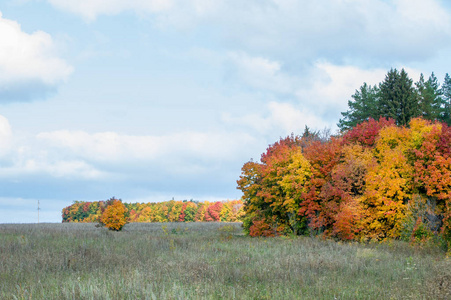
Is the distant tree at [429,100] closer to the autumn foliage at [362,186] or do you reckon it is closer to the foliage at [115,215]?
the autumn foliage at [362,186]

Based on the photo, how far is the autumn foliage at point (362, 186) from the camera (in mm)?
21312

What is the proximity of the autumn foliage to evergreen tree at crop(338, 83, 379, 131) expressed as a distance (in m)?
35.3

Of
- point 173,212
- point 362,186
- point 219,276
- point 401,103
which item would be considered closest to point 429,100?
point 401,103

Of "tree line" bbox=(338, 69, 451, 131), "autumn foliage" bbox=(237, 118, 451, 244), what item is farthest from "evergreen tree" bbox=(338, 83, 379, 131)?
"autumn foliage" bbox=(237, 118, 451, 244)

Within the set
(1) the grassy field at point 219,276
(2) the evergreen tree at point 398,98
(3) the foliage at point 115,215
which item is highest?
(2) the evergreen tree at point 398,98

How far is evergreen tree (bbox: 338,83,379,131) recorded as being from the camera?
63.1 m

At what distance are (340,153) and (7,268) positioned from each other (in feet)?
73.6

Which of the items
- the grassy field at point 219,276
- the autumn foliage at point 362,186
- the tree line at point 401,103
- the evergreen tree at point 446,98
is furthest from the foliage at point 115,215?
the evergreen tree at point 446,98

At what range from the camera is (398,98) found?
182 feet

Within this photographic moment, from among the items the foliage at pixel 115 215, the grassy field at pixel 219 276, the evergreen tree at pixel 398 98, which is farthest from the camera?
the evergreen tree at pixel 398 98

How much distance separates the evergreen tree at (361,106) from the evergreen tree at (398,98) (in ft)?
14.3

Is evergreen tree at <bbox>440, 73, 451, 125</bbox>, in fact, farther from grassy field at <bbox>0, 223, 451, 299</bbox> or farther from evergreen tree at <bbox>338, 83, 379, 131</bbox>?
grassy field at <bbox>0, 223, 451, 299</bbox>

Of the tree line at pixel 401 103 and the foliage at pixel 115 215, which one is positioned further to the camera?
the tree line at pixel 401 103

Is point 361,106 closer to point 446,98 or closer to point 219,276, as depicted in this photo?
point 446,98
